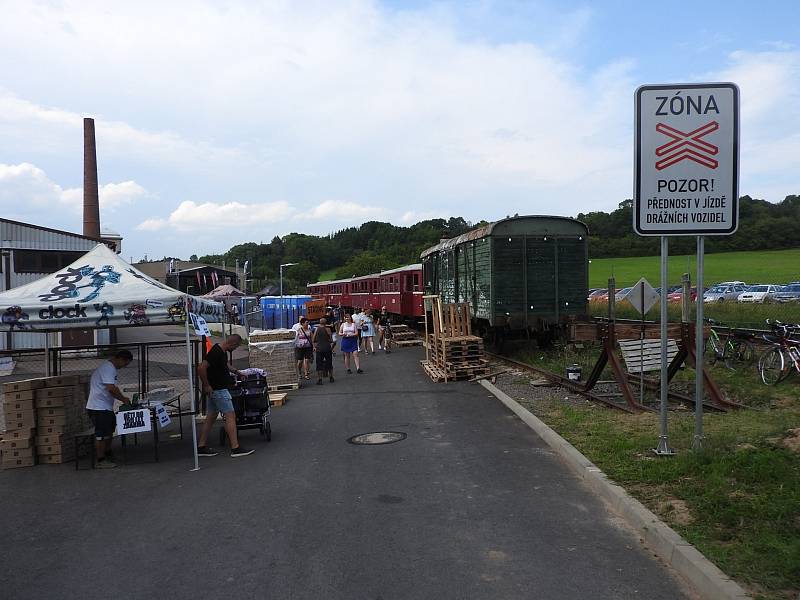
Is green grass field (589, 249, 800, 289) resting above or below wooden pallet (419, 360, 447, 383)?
above

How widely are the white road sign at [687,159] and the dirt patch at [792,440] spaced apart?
7.44 ft

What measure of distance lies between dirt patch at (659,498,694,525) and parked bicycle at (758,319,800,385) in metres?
8.31

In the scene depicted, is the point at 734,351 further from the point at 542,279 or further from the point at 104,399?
the point at 104,399

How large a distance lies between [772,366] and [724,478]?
8.25m

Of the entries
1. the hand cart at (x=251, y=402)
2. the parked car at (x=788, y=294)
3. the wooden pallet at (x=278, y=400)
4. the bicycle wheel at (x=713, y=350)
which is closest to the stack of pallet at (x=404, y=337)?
the bicycle wheel at (x=713, y=350)

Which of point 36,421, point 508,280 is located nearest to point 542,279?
point 508,280

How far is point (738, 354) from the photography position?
15.1 m

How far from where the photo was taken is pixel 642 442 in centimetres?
783

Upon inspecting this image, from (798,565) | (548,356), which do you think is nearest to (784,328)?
(548,356)

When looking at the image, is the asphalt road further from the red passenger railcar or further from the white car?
the white car

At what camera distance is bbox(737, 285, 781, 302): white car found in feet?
122

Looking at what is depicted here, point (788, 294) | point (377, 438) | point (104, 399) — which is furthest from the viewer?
point (788, 294)

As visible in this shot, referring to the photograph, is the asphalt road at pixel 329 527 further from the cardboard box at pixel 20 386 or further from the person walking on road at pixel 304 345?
the person walking on road at pixel 304 345

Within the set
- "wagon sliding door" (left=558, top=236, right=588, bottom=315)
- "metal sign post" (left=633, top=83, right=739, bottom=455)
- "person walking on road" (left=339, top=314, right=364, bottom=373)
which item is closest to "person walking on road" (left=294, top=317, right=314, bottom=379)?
"person walking on road" (left=339, top=314, right=364, bottom=373)
